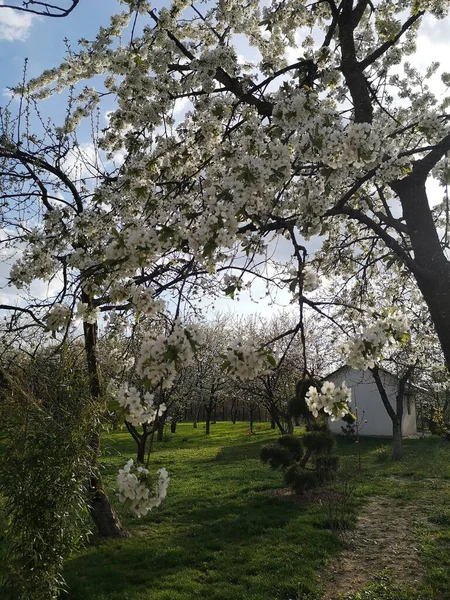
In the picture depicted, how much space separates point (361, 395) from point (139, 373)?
976 inches

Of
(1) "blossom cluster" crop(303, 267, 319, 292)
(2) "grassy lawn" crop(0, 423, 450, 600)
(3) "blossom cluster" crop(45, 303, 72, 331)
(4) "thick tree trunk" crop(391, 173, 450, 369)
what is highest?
(4) "thick tree trunk" crop(391, 173, 450, 369)

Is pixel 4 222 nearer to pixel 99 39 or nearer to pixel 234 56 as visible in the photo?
pixel 99 39

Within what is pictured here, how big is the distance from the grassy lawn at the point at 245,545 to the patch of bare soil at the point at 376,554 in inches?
4.9

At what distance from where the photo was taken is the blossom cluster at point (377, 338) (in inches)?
95.8

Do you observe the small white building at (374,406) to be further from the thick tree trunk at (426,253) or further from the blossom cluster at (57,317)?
the blossom cluster at (57,317)

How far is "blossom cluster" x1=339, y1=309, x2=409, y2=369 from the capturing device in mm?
2434

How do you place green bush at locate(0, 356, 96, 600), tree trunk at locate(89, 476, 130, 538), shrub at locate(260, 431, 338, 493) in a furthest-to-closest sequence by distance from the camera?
shrub at locate(260, 431, 338, 493)
tree trunk at locate(89, 476, 130, 538)
green bush at locate(0, 356, 96, 600)

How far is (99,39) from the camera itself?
189 inches

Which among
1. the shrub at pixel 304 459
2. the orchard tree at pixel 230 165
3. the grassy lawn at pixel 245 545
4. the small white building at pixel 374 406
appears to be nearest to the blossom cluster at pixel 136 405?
the orchard tree at pixel 230 165

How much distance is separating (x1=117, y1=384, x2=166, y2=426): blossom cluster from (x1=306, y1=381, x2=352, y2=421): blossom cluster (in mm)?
877

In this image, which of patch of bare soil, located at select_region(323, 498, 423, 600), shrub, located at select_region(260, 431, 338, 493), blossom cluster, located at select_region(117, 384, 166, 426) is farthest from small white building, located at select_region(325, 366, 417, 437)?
blossom cluster, located at select_region(117, 384, 166, 426)

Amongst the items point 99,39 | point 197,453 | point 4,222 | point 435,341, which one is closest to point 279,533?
point 435,341

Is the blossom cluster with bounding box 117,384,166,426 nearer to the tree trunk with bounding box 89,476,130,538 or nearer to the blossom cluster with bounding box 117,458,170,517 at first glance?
the blossom cluster with bounding box 117,458,170,517

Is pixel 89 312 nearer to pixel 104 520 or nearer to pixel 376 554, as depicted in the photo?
pixel 104 520
